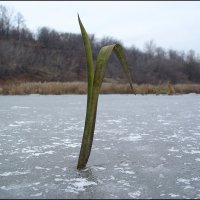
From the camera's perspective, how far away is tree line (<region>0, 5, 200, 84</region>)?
202 feet

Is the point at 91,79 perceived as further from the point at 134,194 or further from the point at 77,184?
the point at 134,194

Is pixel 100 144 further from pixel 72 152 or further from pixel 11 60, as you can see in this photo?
pixel 11 60

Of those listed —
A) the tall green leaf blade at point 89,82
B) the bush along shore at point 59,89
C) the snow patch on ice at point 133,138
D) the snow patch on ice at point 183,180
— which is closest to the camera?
the snow patch on ice at point 183,180

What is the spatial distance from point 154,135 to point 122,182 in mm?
4177

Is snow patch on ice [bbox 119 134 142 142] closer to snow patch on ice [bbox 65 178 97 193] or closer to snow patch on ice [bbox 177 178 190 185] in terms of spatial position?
snow patch on ice [bbox 177 178 190 185]

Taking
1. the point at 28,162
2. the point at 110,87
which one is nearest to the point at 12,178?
the point at 28,162

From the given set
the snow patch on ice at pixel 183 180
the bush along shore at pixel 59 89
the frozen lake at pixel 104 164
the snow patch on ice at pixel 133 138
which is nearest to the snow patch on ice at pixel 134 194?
the frozen lake at pixel 104 164

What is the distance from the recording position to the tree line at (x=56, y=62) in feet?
202

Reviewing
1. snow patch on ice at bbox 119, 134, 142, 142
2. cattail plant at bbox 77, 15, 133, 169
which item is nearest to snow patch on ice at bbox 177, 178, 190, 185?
cattail plant at bbox 77, 15, 133, 169

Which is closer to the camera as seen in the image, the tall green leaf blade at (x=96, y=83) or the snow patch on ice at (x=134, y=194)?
the snow patch on ice at (x=134, y=194)

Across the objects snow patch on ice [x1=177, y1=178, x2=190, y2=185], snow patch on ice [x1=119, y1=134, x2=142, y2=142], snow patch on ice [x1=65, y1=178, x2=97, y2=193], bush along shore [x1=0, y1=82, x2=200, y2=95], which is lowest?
snow patch on ice [x1=65, y1=178, x2=97, y2=193]

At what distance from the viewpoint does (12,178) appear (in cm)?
481

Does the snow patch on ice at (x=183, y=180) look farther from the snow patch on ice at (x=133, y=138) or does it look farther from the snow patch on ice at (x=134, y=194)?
the snow patch on ice at (x=133, y=138)

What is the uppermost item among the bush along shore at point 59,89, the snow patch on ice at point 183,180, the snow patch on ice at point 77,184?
the bush along shore at point 59,89
